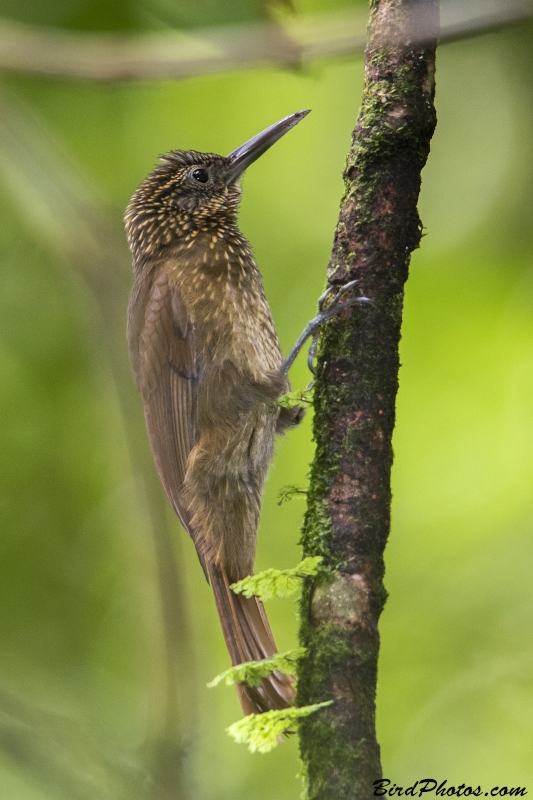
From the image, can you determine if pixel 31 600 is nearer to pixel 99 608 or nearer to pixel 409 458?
pixel 99 608

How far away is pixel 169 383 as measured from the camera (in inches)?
125

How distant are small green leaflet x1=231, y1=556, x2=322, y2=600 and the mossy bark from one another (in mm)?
28

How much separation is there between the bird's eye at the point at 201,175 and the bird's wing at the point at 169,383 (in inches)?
24.7

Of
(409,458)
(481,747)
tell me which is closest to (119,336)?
(409,458)

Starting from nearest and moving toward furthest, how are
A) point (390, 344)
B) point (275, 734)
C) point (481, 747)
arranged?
point (275, 734)
point (390, 344)
point (481, 747)

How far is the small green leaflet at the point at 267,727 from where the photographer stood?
191 cm

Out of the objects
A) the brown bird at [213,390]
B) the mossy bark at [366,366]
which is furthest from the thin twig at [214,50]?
the brown bird at [213,390]

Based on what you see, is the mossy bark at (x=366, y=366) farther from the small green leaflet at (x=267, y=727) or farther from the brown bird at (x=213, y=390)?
the brown bird at (x=213, y=390)

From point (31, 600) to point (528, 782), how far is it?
2.25 meters

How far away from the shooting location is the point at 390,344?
2.19 m

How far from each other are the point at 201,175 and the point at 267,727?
2.41m

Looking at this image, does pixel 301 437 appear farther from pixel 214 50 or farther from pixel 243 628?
pixel 214 50

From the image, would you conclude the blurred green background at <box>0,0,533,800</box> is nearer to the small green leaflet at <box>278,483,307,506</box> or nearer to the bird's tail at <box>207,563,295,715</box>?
the bird's tail at <box>207,563,295,715</box>

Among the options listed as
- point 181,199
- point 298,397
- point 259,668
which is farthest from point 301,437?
point 259,668
